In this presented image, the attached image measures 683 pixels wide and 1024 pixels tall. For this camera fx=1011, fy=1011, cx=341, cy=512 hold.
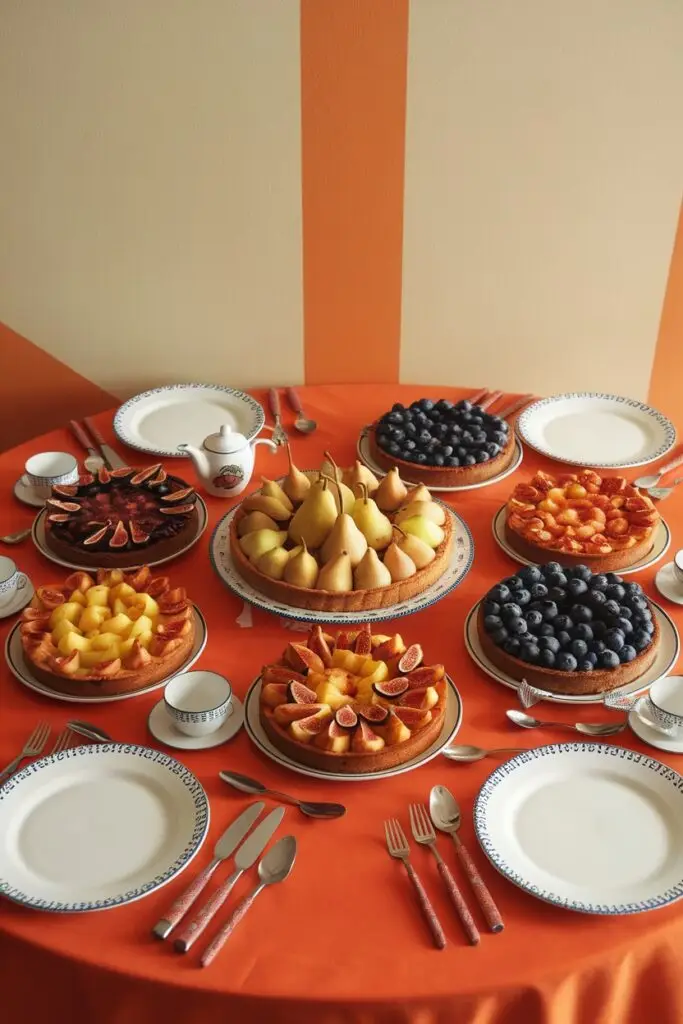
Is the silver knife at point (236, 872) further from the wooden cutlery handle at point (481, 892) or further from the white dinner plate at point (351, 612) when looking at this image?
the white dinner plate at point (351, 612)

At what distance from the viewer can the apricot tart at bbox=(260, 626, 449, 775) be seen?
6.11ft

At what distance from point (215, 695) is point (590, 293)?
2.13 meters

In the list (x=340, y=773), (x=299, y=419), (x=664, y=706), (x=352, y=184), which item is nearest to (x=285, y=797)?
(x=340, y=773)

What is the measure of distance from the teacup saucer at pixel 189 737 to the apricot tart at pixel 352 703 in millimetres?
69

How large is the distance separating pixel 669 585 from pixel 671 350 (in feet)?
4.77

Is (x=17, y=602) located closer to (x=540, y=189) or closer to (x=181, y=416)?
(x=181, y=416)

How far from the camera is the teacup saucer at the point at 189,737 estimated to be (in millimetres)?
1943

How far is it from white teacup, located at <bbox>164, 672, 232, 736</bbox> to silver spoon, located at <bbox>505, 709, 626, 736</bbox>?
1.87 ft

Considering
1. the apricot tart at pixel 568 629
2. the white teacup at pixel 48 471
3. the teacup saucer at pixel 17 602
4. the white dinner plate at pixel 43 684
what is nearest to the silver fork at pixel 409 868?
the apricot tart at pixel 568 629

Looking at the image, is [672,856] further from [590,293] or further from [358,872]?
[590,293]

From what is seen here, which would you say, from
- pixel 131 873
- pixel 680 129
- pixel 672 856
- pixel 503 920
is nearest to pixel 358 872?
pixel 503 920

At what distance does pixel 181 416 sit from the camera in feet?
10.4

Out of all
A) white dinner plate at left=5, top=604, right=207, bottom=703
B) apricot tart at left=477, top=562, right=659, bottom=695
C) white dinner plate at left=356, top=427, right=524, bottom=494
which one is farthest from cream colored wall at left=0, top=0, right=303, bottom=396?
apricot tart at left=477, top=562, right=659, bottom=695

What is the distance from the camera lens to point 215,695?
199 centimetres
